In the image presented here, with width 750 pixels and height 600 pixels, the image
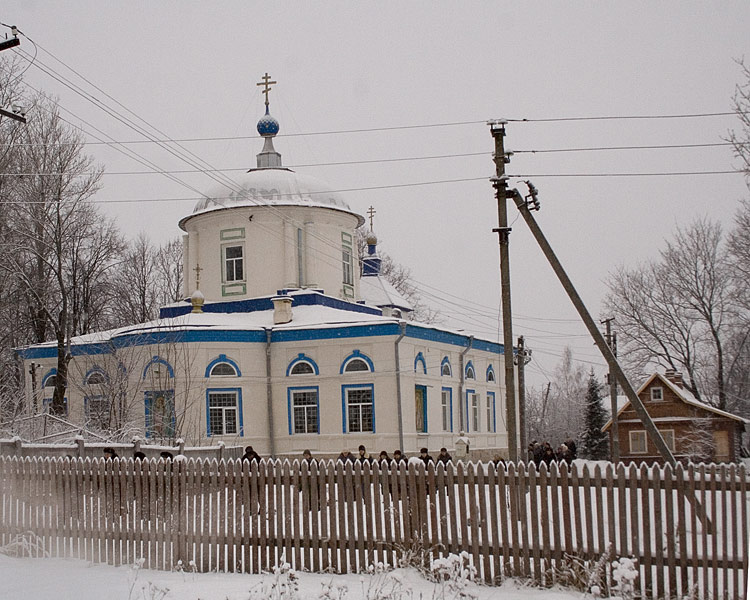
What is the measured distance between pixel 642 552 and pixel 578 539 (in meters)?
0.72

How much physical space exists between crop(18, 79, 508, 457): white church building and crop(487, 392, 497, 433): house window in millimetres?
1963

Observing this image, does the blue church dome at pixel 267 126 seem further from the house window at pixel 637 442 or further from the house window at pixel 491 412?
the house window at pixel 637 442

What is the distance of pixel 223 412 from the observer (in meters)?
29.7

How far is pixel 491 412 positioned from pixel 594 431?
60.3ft

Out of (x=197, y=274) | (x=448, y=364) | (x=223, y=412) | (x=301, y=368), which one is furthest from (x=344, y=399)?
(x=197, y=274)

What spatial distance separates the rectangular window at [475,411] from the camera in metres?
36.1

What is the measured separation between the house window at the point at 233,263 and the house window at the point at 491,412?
38.9 feet

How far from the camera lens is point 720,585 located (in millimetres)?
9922

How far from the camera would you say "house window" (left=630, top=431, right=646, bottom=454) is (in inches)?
1763

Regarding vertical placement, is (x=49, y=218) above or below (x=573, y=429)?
above

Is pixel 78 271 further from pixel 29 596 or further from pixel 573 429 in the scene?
pixel 573 429

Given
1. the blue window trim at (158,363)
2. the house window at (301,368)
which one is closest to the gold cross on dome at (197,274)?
the blue window trim at (158,363)

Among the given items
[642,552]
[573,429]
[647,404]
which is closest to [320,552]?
[642,552]

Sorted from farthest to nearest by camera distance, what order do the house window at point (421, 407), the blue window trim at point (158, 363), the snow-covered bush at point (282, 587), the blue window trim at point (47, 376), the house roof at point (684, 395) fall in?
the house roof at point (684, 395)
the blue window trim at point (47, 376)
the house window at point (421, 407)
the blue window trim at point (158, 363)
the snow-covered bush at point (282, 587)
